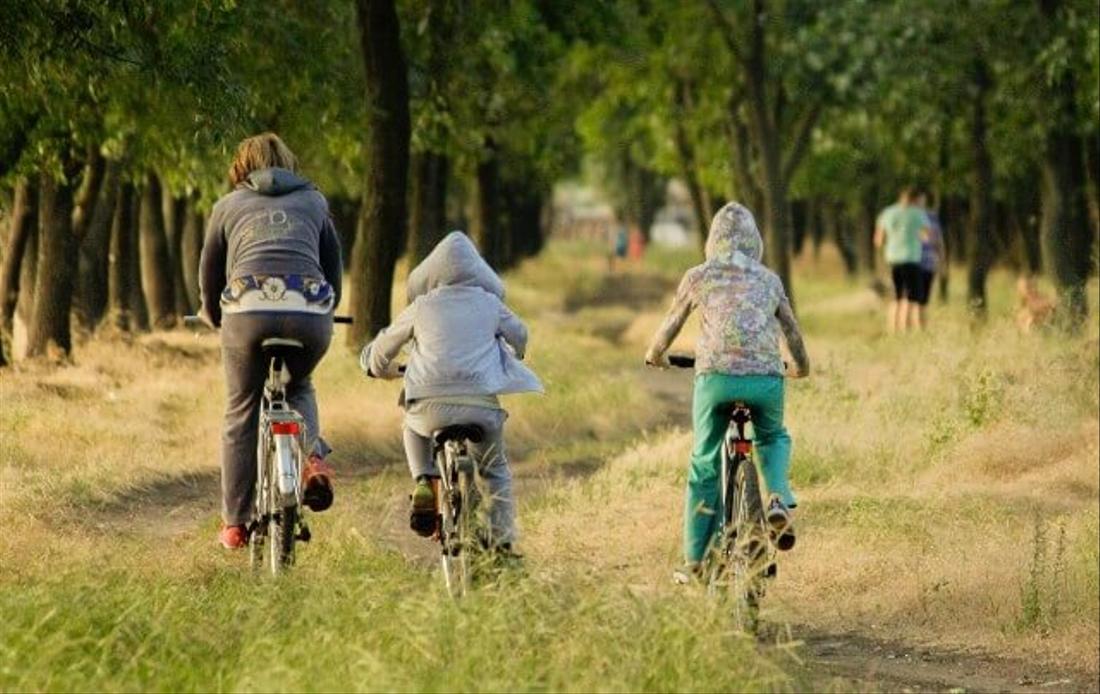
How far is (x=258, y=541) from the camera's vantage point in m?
11.7

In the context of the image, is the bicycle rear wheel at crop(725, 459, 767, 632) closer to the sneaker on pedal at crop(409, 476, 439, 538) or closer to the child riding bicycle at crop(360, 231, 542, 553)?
the child riding bicycle at crop(360, 231, 542, 553)

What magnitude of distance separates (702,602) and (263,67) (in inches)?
558

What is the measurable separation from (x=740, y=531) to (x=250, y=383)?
221cm

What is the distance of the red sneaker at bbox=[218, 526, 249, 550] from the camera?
11734 millimetres

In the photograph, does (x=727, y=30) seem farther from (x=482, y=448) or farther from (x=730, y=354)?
(x=482, y=448)

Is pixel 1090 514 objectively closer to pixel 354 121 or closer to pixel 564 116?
pixel 354 121

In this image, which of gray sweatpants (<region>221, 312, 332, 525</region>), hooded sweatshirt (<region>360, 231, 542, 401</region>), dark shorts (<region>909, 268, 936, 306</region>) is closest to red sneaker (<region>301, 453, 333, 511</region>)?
gray sweatpants (<region>221, 312, 332, 525</region>)

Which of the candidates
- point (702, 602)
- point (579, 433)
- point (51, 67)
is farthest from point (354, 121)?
point (702, 602)

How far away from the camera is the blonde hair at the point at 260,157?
11789mm

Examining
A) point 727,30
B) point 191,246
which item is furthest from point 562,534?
point 727,30

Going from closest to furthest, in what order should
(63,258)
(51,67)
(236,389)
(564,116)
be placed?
(236,389) → (51,67) → (63,258) → (564,116)

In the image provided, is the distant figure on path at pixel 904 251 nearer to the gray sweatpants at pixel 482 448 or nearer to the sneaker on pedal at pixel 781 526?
the gray sweatpants at pixel 482 448

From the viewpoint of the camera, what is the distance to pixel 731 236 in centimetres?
1148

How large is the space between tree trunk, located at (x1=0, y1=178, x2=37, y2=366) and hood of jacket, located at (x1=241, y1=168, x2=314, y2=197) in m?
12.2
